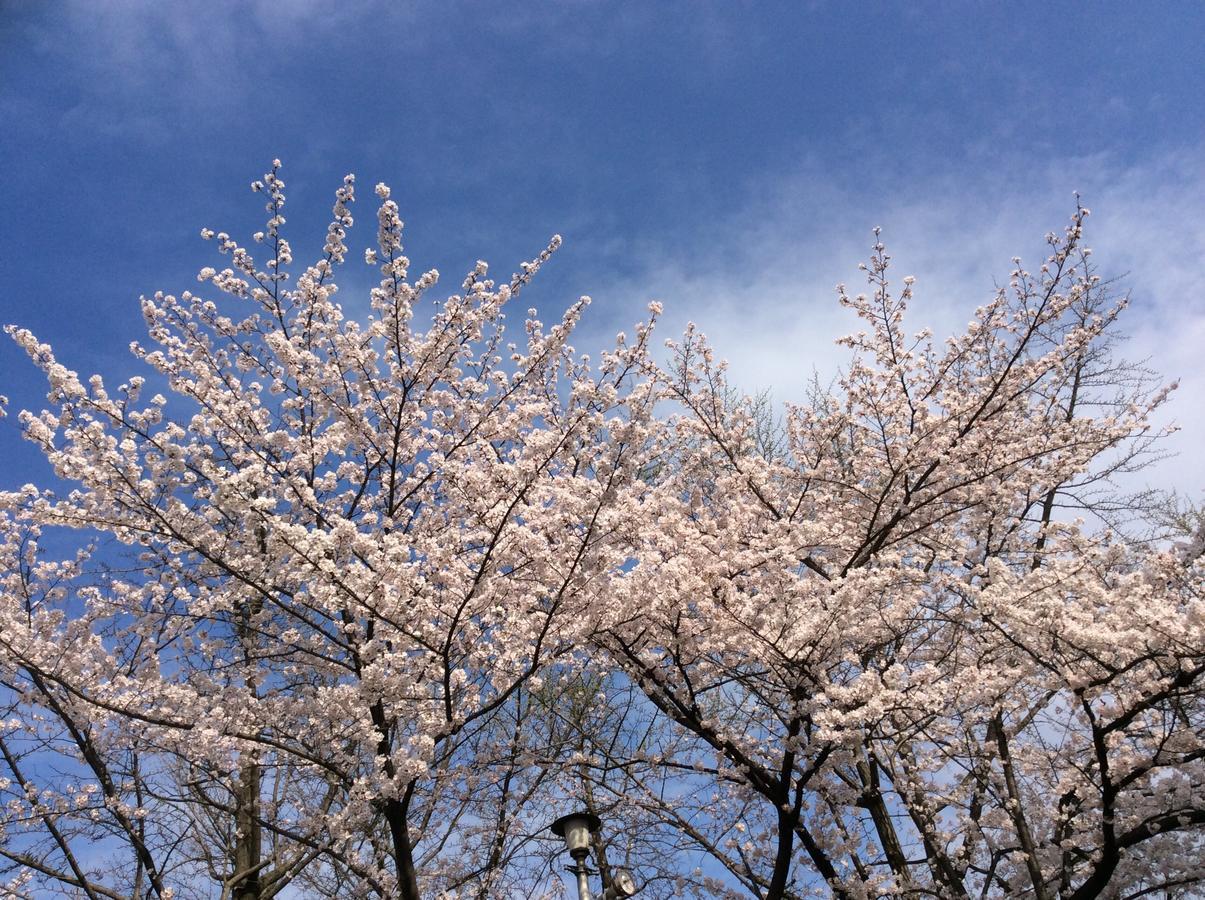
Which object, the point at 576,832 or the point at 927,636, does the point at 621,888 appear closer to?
the point at 576,832

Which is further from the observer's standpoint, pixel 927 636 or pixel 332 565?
pixel 927 636

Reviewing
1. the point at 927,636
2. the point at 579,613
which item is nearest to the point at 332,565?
the point at 579,613

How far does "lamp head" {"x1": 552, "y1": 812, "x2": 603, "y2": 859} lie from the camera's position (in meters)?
7.02

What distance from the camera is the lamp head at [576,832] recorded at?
7.02 meters

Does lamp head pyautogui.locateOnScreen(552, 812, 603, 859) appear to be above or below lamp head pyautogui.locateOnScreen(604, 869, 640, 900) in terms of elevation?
above

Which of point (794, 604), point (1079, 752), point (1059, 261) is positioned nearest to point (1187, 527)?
point (1079, 752)

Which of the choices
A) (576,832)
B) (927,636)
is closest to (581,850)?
(576,832)

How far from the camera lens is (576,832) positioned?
7039 millimetres

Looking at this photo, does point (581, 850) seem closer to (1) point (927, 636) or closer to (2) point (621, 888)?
(2) point (621, 888)

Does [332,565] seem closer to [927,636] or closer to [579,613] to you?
[579,613]

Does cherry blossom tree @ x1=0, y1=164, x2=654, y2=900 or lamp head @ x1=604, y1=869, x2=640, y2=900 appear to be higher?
cherry blossom tree @ x1=0, y1=164, x2=654, y2=900

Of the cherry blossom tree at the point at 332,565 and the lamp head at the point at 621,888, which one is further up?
the cherry blossom tree at the point at 332,565

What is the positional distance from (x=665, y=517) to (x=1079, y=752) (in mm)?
4750

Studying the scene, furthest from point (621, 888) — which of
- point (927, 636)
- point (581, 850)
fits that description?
point (927, 636)
